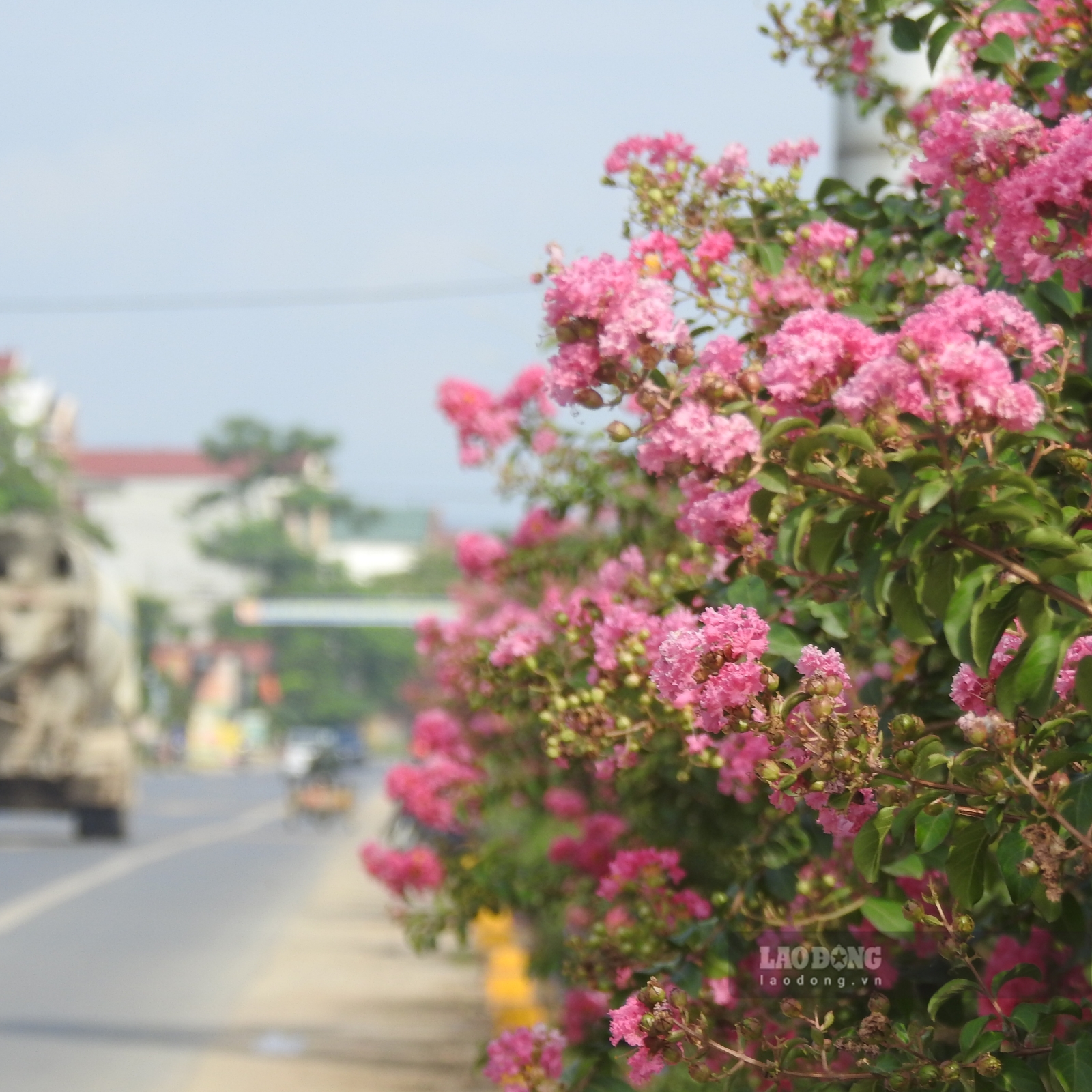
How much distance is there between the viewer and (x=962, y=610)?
2.52 meters

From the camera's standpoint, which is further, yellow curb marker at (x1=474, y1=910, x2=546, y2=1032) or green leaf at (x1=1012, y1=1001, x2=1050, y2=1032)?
yellow curb marker at (x1=474, y1=910, x2=546, y2=1032)

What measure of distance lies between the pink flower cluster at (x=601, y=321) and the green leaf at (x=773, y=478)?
0.35 meters

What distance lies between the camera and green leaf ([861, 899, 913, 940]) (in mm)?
3459

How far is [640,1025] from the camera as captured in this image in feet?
9.20

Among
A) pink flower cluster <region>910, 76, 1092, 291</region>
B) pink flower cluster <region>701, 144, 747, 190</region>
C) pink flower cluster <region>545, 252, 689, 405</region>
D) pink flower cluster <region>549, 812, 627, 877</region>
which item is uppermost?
pink flower cluster <region>701, 144, 747, 190</region>

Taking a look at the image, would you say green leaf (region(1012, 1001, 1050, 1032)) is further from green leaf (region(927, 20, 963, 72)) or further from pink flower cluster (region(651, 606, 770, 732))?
green leaf (region(927, 20, 963, 72))

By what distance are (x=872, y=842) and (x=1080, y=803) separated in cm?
26

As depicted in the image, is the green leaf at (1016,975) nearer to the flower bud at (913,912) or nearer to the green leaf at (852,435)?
the flower bud at (913,912)

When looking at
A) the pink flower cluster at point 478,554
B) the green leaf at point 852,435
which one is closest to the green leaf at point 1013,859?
the green leaf at point 852,435

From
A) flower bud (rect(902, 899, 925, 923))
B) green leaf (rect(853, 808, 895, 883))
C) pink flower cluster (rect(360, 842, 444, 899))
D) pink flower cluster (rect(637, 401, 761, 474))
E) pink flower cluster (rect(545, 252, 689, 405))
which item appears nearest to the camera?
green leaf (rect(853, 808, 895, 883))

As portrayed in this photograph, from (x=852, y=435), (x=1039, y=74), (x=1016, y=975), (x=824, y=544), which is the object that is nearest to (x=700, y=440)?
(x=824, y=544)

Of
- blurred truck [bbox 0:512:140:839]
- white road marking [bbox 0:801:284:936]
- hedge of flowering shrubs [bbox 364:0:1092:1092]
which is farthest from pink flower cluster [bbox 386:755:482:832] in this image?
blurred truck [bbox 0:512:140:839]

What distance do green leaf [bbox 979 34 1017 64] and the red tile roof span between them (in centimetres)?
12241

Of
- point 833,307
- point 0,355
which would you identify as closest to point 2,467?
point 0,355
